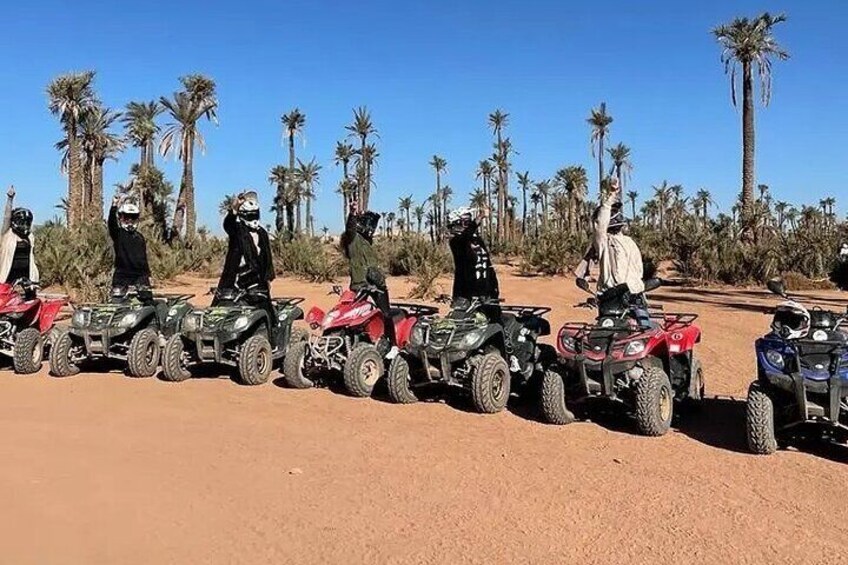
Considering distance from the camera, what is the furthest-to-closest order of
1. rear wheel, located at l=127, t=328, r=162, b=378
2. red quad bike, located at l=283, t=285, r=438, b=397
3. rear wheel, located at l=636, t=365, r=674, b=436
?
rear wheel, located at l=127, t=328, r=162, b=378 < red quad bike, located at l=283, t=285, r=438, b=397 < rear wheel, located at l=636, t=365, r=674, b=436

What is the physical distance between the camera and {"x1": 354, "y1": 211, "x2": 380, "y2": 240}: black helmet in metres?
8.86

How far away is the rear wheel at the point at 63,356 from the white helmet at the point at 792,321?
6995mm

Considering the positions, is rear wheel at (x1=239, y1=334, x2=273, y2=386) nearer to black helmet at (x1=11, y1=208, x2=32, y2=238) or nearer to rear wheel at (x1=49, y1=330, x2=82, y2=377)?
rear wheel at (x1=49, y1=330, x2=82, y2=377)

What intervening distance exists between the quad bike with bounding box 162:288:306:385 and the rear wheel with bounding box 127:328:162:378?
0.19m

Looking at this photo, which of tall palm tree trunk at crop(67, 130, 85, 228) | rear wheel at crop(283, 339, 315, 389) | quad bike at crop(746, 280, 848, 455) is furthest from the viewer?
tall palm tree trunk at crop(67, 130, 85, 228)

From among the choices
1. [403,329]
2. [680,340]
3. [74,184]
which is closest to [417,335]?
[403,329]

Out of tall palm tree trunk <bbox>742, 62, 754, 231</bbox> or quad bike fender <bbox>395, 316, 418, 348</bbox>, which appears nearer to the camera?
quad bike fender <bbox>395, 316, 418, 348</bbox>

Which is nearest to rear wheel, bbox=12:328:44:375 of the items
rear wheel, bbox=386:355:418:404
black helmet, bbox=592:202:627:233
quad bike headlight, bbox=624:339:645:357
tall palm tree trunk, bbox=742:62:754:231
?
rear wheel, bbox=386:355:418:404

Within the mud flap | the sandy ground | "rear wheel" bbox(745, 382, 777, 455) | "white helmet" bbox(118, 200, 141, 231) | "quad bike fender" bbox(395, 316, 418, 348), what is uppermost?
"white helmet" bbox(118, 200, 141, 231)

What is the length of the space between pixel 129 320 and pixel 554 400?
481 cm

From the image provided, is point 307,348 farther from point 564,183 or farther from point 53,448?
point 564,183

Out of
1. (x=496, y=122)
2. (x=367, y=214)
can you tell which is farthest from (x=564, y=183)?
(x=367, y=214)

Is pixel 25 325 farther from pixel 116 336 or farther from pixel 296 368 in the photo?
pixel 296 368

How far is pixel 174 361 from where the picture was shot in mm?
8516
